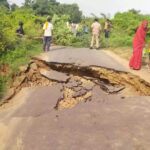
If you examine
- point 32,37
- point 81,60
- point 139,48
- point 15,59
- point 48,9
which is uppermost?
point 48,9

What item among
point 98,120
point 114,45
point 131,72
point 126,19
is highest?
point 126,19

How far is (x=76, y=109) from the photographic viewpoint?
3529 millimetres

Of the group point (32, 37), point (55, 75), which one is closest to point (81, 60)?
point (55, 75)

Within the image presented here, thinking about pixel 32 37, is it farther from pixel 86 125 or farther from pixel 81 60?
pixel 86 125

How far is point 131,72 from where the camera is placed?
5363 mm

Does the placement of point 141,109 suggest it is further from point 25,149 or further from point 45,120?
point 25,149

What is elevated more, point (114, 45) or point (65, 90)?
point (114, 45)

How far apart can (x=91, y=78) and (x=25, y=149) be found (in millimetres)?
3435

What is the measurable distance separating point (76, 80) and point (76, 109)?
2.06 m

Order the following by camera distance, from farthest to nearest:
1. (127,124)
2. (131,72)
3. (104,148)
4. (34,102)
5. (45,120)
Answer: (131,72) < (34,102) < (45,120) < (127,124) < (104,148)

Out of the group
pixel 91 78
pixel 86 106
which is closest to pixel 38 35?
pixel 91 78

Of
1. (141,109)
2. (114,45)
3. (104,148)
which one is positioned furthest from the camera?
(114,45)

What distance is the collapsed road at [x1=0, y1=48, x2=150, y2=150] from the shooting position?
2.64 meters

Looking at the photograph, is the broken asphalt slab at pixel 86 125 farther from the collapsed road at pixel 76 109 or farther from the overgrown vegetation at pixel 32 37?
the overgrown vegetation at pixel 32 37
